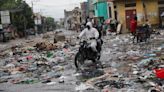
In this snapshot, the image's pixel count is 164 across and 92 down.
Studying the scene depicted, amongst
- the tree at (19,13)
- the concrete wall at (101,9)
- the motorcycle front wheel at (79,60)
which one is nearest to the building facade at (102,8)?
the concrete wall at (101,9)

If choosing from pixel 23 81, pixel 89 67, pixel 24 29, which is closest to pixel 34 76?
pixel 23 81

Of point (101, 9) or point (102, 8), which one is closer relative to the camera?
point (102, 8)

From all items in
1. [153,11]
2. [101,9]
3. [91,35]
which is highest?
[101,9]

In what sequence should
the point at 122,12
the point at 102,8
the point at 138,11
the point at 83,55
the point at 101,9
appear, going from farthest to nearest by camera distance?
the point at 101,9, the point at 102,8, the point at 122,12, the point at 138,11, the point at 83,55

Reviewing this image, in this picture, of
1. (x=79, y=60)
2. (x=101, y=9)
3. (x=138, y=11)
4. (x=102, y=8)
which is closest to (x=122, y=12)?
(x=138, y=11)

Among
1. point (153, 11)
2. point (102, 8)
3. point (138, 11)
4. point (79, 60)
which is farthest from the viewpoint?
point (102, 8)

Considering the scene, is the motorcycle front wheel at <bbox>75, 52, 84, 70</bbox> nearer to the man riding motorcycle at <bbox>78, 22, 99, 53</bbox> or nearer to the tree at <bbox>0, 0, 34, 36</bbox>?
the man riding motorcycle at <bbox>78, 22, 99, 53</bbox>

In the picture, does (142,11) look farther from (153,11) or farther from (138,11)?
(153,11)

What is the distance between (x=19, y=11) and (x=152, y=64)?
214ft

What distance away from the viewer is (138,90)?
27.5 feet

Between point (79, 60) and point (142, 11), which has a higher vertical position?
point (142, 11)

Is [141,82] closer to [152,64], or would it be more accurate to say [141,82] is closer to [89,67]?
[152,64]

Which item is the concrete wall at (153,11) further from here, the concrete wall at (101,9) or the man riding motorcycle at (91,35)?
the man riding motorcycle at (91,35)

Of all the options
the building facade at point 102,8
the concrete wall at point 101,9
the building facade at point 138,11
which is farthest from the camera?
the concrete wall at point 101,9
